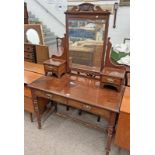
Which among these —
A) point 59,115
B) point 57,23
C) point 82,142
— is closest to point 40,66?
point 59,115

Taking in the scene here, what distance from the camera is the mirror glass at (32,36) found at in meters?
2.39

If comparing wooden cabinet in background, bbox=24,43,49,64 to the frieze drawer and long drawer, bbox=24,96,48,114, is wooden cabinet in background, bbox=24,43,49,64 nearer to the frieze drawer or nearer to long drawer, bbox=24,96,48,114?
the frieze drawer

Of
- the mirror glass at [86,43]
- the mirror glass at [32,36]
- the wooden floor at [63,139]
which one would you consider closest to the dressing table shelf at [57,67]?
the mirror glass at [86,43]

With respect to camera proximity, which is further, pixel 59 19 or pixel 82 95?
pixel 59 19

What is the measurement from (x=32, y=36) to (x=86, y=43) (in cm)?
122

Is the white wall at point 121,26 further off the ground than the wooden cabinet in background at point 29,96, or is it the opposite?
the white wall at point 121,26

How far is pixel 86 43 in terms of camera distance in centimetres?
159

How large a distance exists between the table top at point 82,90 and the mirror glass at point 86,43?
0.55 feet

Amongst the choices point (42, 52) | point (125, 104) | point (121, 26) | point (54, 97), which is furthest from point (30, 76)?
point (121, 26)

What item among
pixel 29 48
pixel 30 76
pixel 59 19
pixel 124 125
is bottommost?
pixel 124 125

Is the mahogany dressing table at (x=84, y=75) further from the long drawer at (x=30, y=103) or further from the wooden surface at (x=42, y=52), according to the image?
the wooden surface at (x=42, y=52)

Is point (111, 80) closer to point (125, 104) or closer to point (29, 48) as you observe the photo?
point (125, 104)
